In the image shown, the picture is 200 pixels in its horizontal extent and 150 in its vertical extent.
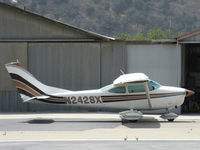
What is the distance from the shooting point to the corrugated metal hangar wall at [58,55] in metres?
20.5

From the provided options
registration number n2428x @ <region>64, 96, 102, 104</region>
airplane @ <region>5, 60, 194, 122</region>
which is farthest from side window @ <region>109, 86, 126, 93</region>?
registration number n2428x @ <region>64, 96, 102, 104</region>

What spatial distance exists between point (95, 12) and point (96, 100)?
99.8m

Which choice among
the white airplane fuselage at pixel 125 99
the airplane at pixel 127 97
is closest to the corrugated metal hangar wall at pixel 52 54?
the airplane at pixel 127 97

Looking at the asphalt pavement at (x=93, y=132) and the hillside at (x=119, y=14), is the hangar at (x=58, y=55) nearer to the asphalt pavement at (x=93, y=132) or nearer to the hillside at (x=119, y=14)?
the asphalt pavement at (x=93, y=132)

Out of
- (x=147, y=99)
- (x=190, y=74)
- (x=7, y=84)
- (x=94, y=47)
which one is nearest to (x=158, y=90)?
(x=147, y=99)

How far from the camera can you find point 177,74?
65.8 feet

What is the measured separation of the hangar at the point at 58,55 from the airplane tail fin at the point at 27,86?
364cm

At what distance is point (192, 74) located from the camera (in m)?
26.0

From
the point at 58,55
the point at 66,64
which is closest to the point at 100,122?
the point at 66,64

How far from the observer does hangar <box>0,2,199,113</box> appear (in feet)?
67.2

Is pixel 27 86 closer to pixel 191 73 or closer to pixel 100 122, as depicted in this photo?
pixel 100 122

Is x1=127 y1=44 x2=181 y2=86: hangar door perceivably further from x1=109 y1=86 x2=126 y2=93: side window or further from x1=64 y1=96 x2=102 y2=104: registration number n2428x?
x1=64 y1=96 x2=102 y2=104: registration number n2428x

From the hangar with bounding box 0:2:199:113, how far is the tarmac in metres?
2.17

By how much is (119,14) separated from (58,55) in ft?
317
